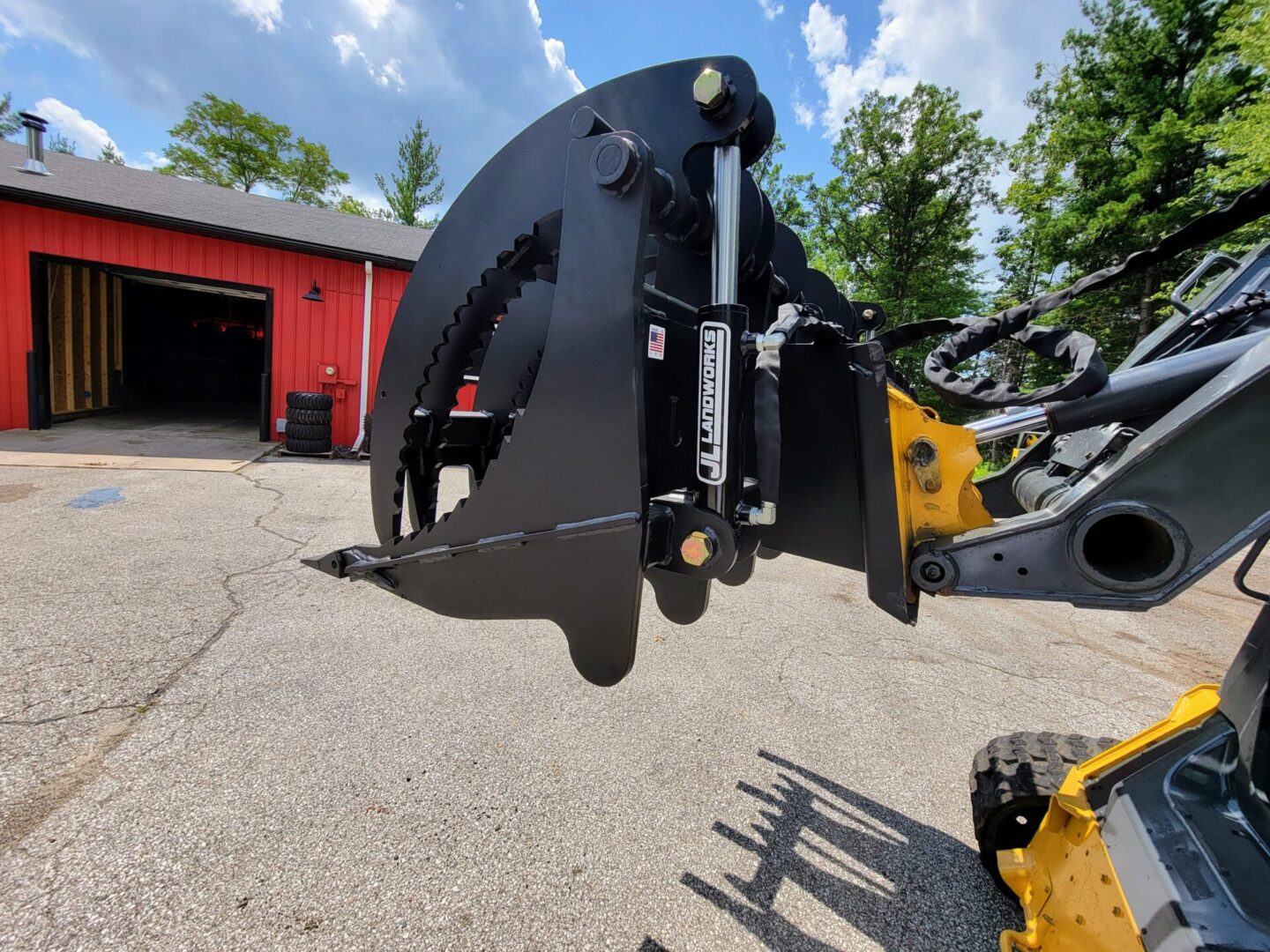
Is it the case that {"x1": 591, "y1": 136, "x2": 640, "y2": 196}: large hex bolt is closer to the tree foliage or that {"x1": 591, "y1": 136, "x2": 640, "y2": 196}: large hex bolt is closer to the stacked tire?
the stacked tire

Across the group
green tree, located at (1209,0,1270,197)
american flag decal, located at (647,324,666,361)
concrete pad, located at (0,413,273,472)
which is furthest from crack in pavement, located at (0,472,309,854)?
green tree, located at (1209,0,1270,197)

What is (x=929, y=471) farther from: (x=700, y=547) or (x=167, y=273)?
(x=167, y=273)

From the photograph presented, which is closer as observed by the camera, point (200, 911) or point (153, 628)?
point (200, 911)

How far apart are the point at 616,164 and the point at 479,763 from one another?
231 centimetres

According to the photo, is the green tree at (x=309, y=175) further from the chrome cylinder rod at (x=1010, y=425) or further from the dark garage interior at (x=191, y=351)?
the chrome cylinder rod at (x=1010, y=425)

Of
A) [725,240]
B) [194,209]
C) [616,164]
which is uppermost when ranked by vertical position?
[194,209]

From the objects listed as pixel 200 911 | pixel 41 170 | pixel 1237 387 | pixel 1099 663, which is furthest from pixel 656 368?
pixel 41 170

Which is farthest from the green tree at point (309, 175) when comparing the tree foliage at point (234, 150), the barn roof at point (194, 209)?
the barn roof at point (194, 209)

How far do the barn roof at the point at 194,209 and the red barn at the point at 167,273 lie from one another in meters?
0.03

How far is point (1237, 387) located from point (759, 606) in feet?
12.0

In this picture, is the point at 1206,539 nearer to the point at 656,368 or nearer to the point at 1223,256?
the point at 656,368

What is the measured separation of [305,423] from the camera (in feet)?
32.7

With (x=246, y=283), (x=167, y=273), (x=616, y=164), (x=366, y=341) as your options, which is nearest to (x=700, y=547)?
(x=616, y=164)

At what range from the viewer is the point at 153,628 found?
334cm
